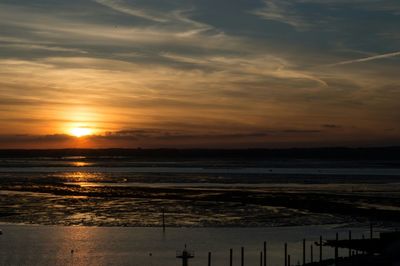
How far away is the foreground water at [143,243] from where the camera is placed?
36.6 metres

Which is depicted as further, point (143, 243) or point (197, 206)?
point (197, 206)

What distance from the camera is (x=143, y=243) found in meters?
41.2

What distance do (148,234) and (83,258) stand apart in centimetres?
856

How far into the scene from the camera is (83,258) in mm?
36750

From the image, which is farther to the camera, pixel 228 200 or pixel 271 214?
pixel 228 200

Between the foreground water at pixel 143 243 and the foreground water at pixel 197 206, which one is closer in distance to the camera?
the foreground water at pixel 143 243

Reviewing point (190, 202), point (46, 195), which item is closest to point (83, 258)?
point (190, 202)

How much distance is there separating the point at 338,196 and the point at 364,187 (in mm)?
17010

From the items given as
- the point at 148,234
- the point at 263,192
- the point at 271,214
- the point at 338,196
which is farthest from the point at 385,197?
the point at 148,234

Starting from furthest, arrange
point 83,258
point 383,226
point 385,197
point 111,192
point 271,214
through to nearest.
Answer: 1. point 111,192
2. point 385,197
3. point 271,214
4. point 383,226
5. point 83,258

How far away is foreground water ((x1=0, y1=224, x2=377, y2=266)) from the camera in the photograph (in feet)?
120

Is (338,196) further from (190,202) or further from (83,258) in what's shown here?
(83,258)

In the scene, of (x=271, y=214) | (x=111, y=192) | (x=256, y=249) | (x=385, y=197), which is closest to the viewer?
(x=256, y=249)

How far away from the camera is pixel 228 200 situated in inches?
2645
